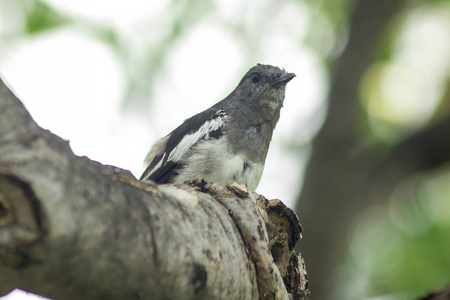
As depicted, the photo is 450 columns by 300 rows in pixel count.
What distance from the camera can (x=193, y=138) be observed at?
225 inches

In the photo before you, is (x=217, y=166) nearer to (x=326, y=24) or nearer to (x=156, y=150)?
(x=156, y=150)

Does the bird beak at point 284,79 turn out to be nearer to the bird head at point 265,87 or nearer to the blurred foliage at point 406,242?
the bird head at point 265,87

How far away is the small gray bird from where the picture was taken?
5.35 metres

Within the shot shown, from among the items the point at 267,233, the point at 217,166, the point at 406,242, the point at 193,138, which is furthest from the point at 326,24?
the point at 267,233

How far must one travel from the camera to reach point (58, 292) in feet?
6.40

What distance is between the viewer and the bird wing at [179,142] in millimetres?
5590

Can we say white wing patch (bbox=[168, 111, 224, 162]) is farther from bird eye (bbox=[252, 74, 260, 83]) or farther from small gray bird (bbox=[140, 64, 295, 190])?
bird eye (bbox=[252, 74, 260, 83])

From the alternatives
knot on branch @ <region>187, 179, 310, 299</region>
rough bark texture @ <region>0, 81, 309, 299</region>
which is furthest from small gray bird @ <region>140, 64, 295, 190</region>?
rough bark texture @ <region>0, 81, 309, 299</region>

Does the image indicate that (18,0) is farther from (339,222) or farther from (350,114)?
(339,222)

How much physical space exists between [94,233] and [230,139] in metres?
3.71

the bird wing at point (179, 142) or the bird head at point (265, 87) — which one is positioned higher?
the bird head at point (265, 87)

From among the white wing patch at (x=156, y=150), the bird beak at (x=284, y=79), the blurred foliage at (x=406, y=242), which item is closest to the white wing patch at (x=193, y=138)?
the white wing patch at (x=156, y=150)

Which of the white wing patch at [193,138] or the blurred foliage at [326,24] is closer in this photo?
the white wing patch at [193,138]

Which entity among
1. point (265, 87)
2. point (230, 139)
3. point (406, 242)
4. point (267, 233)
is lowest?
point (267, 233)
